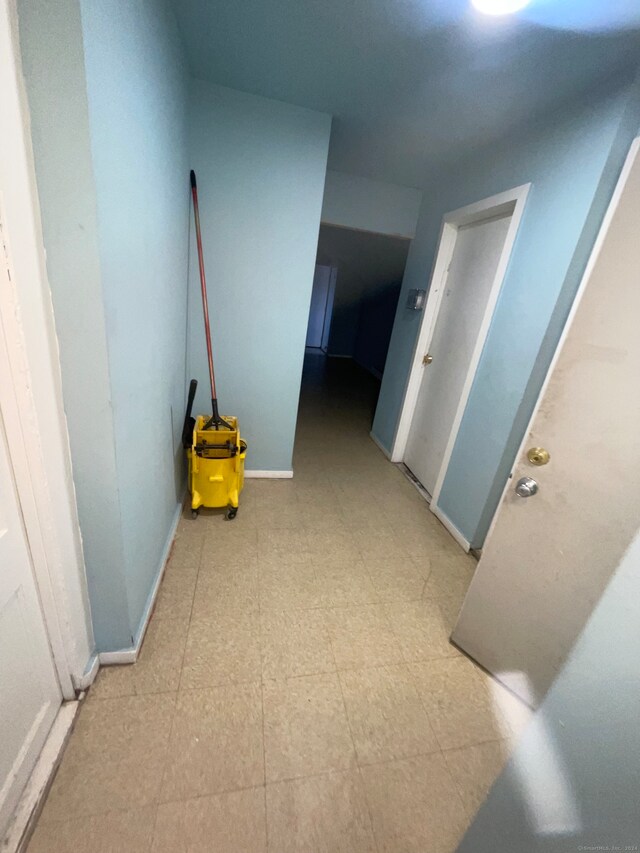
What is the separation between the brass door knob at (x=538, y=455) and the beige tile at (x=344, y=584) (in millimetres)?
1074

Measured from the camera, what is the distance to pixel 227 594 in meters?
1.59

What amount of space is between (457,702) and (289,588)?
0.85 m

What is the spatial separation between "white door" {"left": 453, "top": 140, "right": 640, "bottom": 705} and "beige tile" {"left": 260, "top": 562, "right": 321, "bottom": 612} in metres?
0.84

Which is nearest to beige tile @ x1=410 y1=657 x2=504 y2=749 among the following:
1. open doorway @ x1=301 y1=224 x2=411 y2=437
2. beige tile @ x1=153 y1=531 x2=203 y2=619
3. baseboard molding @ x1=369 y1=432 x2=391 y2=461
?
beige tile @ x1=153 y1=531 x2=203 y2=619

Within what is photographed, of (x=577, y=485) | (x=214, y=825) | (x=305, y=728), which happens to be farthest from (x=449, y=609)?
(x=214, y=825)

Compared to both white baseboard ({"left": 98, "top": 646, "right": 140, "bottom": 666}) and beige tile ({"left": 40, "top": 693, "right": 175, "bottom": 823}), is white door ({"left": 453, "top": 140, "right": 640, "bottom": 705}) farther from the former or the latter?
white baseboard ({"left": 98, "top": 646, "right": 140, "bottom": 666})

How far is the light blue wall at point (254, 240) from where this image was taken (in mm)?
1786

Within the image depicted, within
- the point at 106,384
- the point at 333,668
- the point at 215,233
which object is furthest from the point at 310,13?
the point at 333,668

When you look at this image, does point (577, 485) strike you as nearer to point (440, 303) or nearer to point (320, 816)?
point (320, 816)

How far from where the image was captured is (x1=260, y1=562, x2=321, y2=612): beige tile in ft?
5.17

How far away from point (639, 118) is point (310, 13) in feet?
4.46

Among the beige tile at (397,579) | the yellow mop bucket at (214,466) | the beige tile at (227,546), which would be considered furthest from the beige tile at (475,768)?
the yellow mop bucket at (214,466)

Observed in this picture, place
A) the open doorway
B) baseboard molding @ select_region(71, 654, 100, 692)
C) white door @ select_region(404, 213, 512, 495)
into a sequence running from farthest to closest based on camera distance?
the open doorway → white door @ select_region(404, 213, 512, 495) → baseboard molding @ select_region(71, 654, 100, 692)

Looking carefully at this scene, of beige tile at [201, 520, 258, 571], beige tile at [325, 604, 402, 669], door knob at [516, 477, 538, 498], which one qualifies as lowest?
beige tile at [325, 604, 402, 669]
